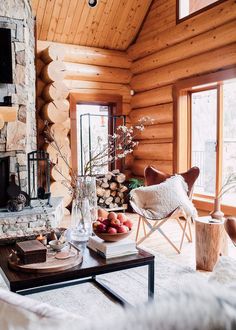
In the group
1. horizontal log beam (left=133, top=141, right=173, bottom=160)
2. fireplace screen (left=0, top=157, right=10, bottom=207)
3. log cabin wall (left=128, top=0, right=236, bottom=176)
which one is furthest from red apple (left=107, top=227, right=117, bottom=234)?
horizontal log beam (left=133, top=141, right=173, bottom=160)

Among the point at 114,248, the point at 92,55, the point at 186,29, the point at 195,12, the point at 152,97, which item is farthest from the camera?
the point at 92,55

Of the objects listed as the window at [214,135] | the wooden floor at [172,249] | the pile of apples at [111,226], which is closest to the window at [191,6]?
the window at [214,135]

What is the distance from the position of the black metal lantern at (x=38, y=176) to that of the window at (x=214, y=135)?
216 cm

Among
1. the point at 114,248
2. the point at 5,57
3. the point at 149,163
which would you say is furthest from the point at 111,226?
the point at 149,163

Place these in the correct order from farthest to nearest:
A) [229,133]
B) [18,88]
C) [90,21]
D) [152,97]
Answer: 1. [152,97]
2. [90,21]
3. [229,133]
4. [18,88]

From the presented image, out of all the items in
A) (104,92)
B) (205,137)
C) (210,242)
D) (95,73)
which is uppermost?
(95,73)

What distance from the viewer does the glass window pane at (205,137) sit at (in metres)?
4.90

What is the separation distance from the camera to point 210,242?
125 inches

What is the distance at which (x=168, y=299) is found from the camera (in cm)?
55

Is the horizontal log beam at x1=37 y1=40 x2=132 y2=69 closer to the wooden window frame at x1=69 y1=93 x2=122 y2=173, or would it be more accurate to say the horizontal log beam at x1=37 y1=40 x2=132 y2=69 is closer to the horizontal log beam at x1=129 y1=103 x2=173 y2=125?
Result: the wooden window frame at x1=69 y1=93 x2=122 y2=173

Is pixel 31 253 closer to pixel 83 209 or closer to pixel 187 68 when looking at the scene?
pixel 83 209

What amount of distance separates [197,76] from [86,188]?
9.85 feet

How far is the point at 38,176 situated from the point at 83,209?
9.61 ft

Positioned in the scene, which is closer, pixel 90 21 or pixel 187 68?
pixel 187 68
